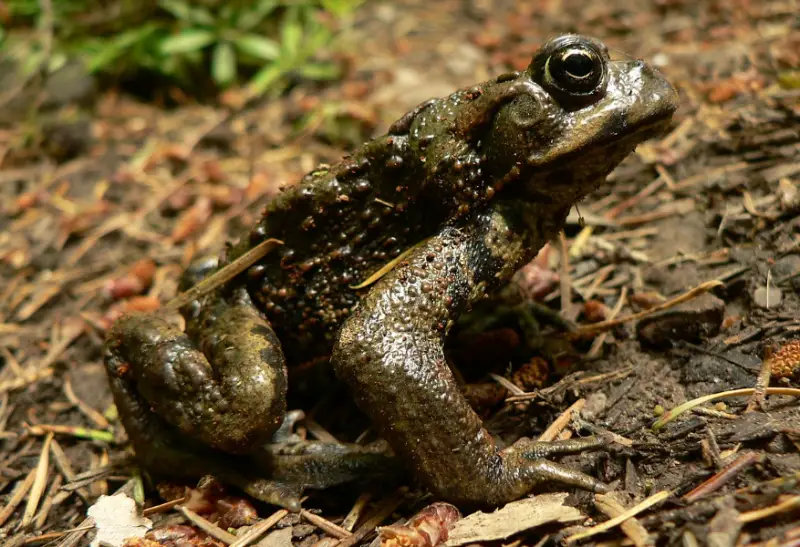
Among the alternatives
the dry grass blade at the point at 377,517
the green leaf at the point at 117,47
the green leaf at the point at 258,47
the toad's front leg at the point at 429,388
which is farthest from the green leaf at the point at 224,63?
the dry grass blade at the point at 377,517

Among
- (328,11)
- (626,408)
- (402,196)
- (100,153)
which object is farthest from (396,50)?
(626,408)

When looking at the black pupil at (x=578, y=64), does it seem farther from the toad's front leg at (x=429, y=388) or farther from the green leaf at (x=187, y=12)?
the green leaf at (x=187, y=12)

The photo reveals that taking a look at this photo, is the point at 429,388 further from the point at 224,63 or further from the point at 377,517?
the point at 224,63

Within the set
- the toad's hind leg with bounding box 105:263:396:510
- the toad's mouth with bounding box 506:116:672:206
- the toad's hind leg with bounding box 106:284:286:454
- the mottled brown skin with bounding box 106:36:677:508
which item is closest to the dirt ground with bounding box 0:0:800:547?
the toad's hind leg with bounding box 105:263:396:510

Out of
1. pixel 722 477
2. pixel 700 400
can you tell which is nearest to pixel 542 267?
pixel 700 400

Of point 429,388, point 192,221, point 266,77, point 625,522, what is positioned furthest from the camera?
point 266,77

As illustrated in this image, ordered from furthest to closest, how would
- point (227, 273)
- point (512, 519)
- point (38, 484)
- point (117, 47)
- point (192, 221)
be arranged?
point (117, 47), point (192, 221), point (38, 484), point (227, 273), point (512, 519)

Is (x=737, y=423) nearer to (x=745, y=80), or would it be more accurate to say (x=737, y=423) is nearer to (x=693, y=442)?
(x=693, y=442)
